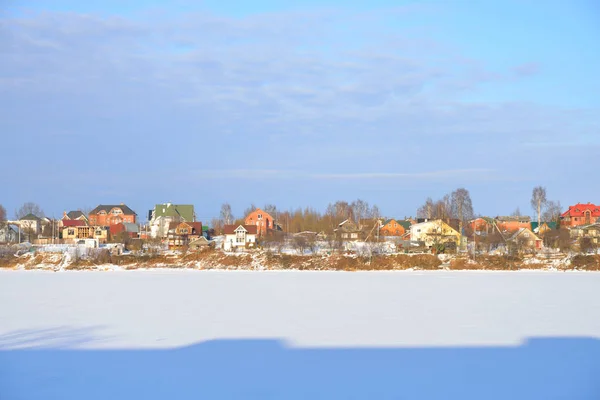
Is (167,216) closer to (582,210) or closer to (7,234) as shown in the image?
(7,234)

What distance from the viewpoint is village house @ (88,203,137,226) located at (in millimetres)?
70050

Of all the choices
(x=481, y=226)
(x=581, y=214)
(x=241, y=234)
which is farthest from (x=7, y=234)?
(x=581, y=214)

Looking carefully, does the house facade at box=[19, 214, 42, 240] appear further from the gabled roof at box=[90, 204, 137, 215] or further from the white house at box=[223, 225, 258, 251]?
the white house at box=[223, 225, 258, 251]

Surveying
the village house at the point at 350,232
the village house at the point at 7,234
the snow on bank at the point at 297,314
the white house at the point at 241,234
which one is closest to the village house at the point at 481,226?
the village house at the point at 350,232

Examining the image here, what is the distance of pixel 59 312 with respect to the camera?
1265 centimetres

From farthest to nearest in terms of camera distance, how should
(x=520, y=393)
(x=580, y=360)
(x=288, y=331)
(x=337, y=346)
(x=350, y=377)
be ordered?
(x=288, y=331), (x=337, y=346), (x=580, y=360), (x=350, y=377), (x=520, y=393)

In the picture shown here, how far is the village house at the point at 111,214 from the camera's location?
7005 cm

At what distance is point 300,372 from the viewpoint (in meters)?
7.65

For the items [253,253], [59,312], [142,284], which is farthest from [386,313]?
[253,253]

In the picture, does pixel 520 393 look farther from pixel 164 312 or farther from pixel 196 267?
pixel 196 267

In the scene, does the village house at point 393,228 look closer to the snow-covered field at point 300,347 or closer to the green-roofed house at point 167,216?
the green-roofed house at point 167,216

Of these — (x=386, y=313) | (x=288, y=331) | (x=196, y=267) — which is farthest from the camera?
(x=196, y=267)

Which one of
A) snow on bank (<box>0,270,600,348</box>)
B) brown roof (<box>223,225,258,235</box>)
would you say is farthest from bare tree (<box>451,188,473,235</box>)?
snow on bank (<box>0,270,600,348</box>)

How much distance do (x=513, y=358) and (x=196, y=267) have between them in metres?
24.9
